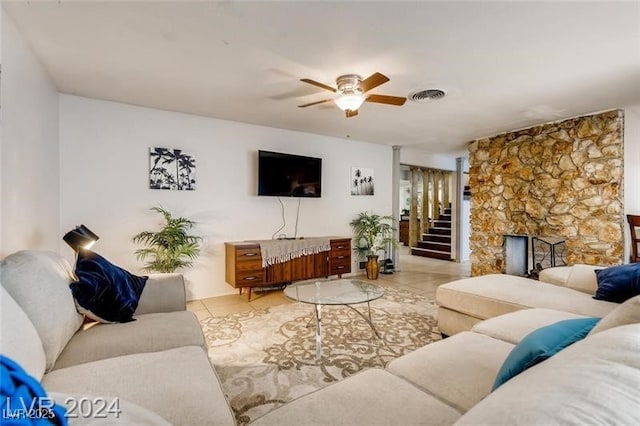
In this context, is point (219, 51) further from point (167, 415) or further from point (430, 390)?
point (430, 390)

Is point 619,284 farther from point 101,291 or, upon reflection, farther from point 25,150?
point 25,150

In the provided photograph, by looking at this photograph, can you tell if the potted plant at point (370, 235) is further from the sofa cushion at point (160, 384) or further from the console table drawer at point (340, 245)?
the sofa cushion at point (160, 384)

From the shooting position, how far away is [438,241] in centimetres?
793

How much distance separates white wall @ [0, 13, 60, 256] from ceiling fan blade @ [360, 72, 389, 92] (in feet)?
7.62

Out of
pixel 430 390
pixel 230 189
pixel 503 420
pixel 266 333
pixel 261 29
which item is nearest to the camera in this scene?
pixel 503 420

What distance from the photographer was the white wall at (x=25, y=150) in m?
1.84

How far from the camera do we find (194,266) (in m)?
3.92

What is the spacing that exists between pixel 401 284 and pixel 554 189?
2504 mm

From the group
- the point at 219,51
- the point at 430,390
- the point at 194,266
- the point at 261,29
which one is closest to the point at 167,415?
the point at 430,390

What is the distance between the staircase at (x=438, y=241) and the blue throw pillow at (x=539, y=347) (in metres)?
6.46

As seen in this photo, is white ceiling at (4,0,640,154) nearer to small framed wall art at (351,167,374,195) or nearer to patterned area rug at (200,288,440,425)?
small framed wall art at (351,167,374,195)

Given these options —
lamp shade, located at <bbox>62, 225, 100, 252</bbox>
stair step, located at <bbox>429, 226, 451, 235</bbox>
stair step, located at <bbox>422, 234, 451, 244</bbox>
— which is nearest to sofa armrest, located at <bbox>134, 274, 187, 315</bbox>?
lamp shade, located at <bbox>62, 225, 100, 252</bbox>

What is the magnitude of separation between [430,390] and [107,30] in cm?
280

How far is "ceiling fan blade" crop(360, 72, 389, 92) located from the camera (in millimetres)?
2270
